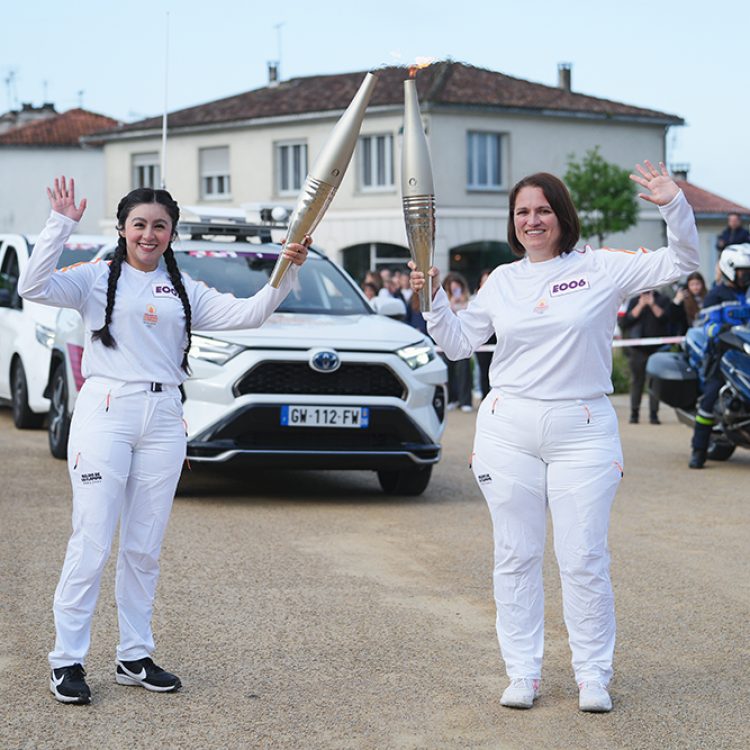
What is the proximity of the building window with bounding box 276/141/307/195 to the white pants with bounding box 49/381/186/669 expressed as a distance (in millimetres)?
38552

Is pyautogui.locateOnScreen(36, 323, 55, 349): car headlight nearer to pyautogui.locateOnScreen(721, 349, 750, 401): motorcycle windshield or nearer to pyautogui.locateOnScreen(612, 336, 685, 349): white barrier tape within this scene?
pyautogui.locateOnScreen(721, 349, 750, 401): motorcycle windshield

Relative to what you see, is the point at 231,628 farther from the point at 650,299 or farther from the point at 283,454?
the point at 650,299

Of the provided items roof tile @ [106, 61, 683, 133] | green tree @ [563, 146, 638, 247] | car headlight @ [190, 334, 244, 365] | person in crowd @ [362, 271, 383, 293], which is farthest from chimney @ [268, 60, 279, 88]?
car headlight @ [190, 334, 244, 365]

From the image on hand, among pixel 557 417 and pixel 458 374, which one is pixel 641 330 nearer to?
pixel 458 374

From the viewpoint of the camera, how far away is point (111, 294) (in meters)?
5.49

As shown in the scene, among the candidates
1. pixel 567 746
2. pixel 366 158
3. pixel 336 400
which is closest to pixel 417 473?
pixel 336 400

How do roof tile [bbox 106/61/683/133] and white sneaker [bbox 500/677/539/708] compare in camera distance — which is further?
roof tile [bbox 106/61/683/133]

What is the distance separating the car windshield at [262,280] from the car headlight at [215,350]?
855mm

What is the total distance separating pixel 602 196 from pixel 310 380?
3074 cm

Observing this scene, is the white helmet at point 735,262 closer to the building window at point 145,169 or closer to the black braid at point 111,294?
the black braid at point 111,294

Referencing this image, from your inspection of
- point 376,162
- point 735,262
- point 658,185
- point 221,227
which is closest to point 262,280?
point 221,227

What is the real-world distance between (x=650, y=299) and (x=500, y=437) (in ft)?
45.9

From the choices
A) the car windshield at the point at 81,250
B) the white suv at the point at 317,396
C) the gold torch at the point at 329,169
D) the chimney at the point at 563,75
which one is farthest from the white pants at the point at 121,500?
the chimney at the point at 563,75

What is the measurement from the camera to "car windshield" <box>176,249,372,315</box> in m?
11.2
